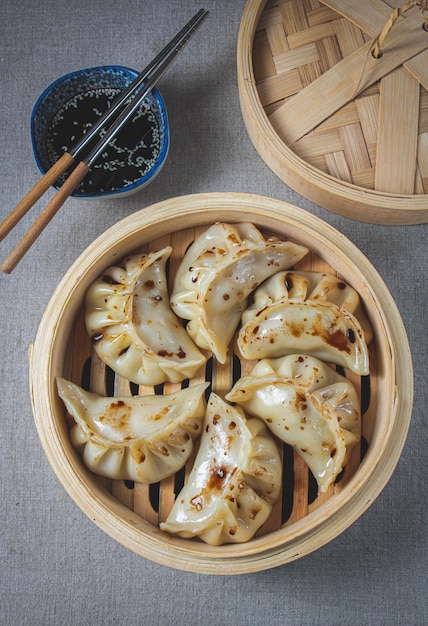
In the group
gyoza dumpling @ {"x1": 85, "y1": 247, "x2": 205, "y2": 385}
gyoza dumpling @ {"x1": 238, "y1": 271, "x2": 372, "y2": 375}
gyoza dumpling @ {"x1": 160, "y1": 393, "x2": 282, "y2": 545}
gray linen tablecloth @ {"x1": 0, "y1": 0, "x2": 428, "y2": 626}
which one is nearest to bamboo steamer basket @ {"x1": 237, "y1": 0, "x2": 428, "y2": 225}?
gray linen tablecloth @ {"x1": 0, "y1": 0, "x2": 428, "y2": 626}

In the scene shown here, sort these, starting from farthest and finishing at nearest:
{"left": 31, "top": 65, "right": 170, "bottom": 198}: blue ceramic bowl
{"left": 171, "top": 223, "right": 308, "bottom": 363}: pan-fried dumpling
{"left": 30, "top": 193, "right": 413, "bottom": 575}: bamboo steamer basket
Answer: {"left": 31, "top": 65, "right": 170, "bottom": 198}: blue ceramic bowl < {"left": 171, "top": 223, "right": 308, "bottom": 363}: pan-fried dumpling < {"left": 30, "top": 193, "right": 413, "bottom": 575}: bamboo steamer basket

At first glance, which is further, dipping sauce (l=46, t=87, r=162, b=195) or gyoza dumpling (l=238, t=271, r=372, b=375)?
dipping sauce (l=46, t=87, r=162, b=195)

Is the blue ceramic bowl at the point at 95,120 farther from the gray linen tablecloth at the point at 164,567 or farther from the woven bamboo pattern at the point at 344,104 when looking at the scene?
the woven bamboo pattern at the point at 344,104

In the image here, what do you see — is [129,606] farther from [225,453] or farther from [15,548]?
[225,453]

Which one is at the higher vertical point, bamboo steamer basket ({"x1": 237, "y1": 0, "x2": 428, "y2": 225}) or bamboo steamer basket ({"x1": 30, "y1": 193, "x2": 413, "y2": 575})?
bamboo steamer basket ({"x1": 237, "y1": 0, "x2": 428, "y2": 225})

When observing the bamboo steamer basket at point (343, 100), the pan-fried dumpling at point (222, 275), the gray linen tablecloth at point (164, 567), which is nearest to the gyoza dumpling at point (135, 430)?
the pan-fried dumpling at point (222, 275)

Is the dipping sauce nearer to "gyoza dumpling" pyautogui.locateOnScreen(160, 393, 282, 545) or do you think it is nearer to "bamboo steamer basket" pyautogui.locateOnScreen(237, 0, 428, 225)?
"bamboo steamer basket" pyautogui.locateOnScreen(237, 0, 428, 225)
